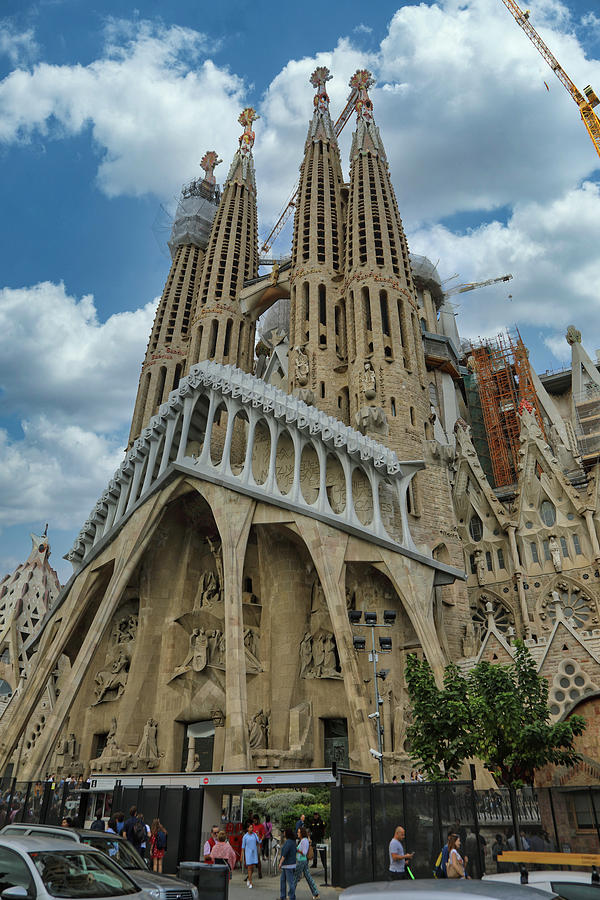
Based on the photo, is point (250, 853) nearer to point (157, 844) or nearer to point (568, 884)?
point (157, 844)

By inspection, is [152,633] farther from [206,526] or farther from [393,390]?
[393,390]

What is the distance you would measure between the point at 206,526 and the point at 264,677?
7400mm

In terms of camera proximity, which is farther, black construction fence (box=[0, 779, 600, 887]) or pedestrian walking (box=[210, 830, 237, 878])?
pedestrian walking (box=[210, 830, 237, 878])

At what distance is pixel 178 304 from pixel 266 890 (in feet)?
127

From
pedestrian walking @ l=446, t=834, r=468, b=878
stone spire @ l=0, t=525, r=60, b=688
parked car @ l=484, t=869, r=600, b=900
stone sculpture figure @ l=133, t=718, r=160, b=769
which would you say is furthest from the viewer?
stone spire @ l=0, t=525, r=60, b=688

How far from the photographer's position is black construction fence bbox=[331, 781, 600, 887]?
9.46 metres

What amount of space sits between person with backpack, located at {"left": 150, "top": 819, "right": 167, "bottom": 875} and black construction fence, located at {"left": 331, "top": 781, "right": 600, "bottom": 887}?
2.89m

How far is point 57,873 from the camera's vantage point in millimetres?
5375

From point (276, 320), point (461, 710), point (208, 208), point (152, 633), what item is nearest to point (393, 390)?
point (152, 633)

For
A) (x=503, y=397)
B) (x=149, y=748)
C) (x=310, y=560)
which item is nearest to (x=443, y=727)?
(x=310, y=560)

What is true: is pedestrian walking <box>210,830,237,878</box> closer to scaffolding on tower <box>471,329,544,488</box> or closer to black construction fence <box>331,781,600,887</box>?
black construction fence <box>331,781,600,887</box>

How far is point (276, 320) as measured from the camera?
1929 inches

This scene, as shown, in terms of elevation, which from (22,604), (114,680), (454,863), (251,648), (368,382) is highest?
(368,382)

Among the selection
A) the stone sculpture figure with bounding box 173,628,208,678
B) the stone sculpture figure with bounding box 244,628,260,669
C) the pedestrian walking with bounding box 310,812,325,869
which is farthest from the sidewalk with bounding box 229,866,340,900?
the stone sculpture figure with bounding box 173,628,208,678
